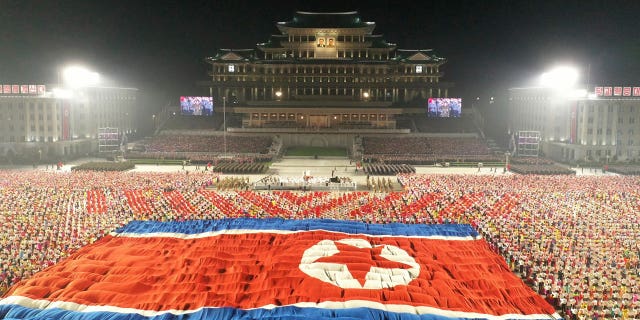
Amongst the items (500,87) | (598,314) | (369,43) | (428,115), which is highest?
(369,43)

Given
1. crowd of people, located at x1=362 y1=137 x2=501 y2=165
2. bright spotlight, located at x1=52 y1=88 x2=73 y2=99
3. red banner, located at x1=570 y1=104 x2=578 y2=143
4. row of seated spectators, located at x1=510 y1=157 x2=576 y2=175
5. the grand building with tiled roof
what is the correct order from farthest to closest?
1. the grand building with tiled roof
2. bright spotlight, located at x1=52 y1=88 x2=73 y2=99
3. red banner, located at x1=570 y1=104 x2=578 y2=143
4. crowd of people, located at x1=362 y1=137 x2=501 y2=165
5. row of seated spectators, located at x1=510 y1=157 x2=576 y2=175

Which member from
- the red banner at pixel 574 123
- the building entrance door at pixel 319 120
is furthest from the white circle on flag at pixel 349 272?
the building entrance door at pixel 319 120

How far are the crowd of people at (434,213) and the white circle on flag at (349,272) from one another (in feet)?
19.7

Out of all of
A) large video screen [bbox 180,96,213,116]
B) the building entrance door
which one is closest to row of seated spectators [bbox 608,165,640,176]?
the building entrance door

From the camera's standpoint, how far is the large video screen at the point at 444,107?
10212 centimetres

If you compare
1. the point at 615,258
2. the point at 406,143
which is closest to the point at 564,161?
the point at 406,143

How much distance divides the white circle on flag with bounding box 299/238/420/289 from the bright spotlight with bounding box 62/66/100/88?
7400cm

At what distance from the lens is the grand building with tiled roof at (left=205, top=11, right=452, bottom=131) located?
10425 cm

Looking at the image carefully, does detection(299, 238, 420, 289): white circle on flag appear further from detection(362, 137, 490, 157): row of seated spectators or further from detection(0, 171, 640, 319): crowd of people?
detection(362, 137, 490, 157): row of seated spectators

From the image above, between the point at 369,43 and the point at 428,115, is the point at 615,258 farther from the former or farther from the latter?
the point at 369,43

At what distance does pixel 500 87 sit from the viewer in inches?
4700

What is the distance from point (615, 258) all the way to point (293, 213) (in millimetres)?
22013

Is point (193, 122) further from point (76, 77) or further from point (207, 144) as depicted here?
point (76, 77)

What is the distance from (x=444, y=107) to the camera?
102250 millimetres
